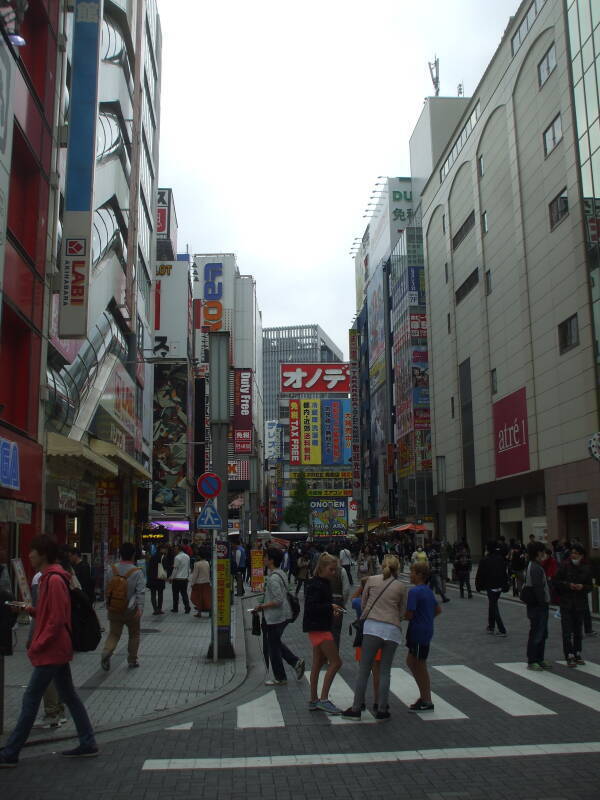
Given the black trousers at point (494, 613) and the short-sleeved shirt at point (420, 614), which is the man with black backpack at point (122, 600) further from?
the black trousers at point (494, 613)

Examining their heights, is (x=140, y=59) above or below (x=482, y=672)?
above

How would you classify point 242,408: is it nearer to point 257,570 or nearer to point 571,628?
point 257,570

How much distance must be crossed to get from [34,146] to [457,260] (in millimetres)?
36278

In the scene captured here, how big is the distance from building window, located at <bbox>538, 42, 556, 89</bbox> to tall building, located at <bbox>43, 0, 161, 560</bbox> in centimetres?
1890

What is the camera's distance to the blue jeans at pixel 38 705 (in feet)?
21.8

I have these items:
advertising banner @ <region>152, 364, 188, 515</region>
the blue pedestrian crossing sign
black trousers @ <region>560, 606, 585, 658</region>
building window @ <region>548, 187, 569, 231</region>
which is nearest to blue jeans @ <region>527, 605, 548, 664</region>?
black trousers @ <region>560, 606, 585, 658</region>

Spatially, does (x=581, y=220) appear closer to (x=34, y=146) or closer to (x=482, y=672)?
(x=34, y=146)

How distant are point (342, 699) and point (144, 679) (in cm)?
311

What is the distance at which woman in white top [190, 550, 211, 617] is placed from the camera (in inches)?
728

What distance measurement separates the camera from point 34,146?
18922 millimetres

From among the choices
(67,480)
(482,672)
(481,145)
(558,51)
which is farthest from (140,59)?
(482,672)

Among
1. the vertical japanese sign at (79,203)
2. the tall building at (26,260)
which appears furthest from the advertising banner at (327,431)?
the tall building at (26,260)

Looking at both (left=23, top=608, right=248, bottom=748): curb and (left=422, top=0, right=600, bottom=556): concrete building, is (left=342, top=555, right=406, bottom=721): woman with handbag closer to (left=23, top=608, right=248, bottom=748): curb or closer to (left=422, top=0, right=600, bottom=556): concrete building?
(left=23, top=608, right=248, bottom=748): curb

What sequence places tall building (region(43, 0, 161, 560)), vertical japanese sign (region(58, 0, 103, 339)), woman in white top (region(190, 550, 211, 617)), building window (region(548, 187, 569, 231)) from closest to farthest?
woman in white top (region(190, 550, 211, 617))
vertical japanese sign (region(58, 0, 103, 339))
tall building (region(43, 0, 161, 560))
building window (region(548, 187, 569, 231))
